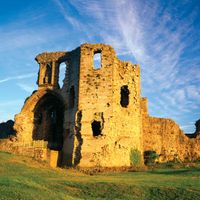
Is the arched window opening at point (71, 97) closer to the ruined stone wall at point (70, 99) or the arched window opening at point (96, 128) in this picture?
the ruined stone wall at point (70, 99)

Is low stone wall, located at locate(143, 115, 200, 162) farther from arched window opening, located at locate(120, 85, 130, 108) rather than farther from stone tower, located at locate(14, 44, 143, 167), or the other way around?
arched window opening, located at locate(120, 85, 130, 108)

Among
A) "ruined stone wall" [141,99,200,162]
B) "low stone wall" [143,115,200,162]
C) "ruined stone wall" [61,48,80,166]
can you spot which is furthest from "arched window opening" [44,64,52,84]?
"low stone wall" [143,115,200,162]

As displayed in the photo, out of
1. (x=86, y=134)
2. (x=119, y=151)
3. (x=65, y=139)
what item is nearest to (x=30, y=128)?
(x=65, y=139)

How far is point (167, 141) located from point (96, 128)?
29.4ft

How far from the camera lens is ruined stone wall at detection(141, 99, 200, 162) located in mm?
28984

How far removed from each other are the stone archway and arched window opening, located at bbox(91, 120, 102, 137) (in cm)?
508

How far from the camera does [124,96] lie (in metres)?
26.0

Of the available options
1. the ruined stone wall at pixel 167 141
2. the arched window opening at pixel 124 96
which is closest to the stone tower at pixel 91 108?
the arched window opening at pixel 124 96

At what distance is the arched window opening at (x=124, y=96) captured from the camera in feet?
84.2

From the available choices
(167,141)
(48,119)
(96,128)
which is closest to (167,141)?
(167,141)

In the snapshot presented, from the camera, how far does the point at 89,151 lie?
22.5 m

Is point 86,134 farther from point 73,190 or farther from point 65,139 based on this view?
point 73,190

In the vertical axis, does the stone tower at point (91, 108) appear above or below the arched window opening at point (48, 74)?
below

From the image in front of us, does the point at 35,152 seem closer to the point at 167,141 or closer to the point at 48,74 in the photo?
the point at 48,74
